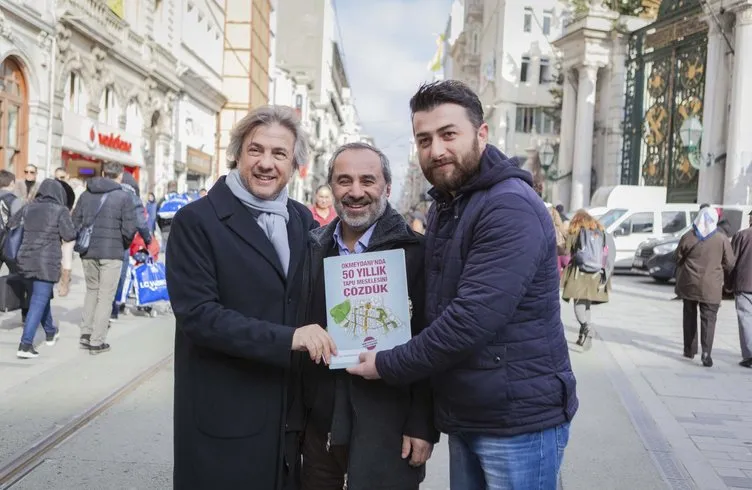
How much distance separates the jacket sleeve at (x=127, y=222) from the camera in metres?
8.78

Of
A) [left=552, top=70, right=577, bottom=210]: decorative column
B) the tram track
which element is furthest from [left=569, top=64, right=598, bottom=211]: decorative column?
the tram track

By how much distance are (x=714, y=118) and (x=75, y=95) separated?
1836 centimetres

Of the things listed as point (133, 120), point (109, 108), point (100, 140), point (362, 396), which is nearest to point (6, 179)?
point (362, 396)

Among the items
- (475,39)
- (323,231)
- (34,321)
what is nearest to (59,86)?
(34,321)

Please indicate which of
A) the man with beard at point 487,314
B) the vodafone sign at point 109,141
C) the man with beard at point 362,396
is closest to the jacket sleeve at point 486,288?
the man with beard at point 487,314

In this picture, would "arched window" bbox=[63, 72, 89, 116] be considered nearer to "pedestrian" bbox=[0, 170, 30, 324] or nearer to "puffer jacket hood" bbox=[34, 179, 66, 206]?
"pedestrian" bbox=[0, 170, 30, 324]

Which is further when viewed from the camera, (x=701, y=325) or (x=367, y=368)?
(x=701, y=325)

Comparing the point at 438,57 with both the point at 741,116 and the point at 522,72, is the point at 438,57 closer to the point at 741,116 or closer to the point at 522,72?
the point at 522,72

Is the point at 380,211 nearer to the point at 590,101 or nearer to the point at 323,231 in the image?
the point at 323,231

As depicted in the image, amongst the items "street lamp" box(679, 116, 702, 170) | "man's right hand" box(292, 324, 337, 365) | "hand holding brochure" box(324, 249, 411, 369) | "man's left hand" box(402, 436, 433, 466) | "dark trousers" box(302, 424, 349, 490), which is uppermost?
"street lamp" box(679, 116, 702, 170)

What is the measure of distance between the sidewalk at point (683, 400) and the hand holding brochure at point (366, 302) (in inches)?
123

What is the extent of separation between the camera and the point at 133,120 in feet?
91.5

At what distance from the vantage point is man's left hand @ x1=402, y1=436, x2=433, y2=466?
271 centimetres

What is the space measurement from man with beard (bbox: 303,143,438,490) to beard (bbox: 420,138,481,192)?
340mm
